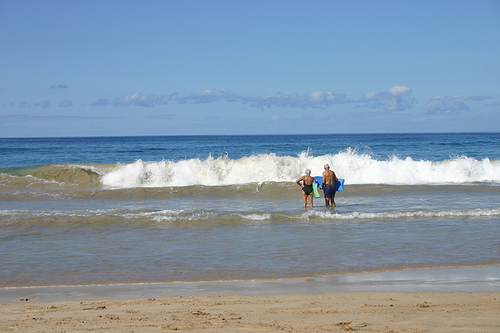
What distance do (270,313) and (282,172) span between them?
58.4 ft

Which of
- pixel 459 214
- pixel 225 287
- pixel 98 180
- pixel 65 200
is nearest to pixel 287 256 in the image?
pixel 225 287

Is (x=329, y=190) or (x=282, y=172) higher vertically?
(x=282, y=172)

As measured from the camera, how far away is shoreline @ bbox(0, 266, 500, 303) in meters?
5.71

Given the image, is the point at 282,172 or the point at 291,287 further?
the point at 282,172

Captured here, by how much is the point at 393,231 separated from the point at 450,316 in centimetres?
537

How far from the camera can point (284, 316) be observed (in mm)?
4594

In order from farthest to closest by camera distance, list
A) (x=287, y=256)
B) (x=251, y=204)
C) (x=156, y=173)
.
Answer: (x=156, y=173)
(x=251, y=204)
(x=287, y=256)

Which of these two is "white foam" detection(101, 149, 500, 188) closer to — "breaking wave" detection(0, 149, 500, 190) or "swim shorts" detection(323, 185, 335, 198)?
"breaking wave" detection(0, 149, 500, 190)

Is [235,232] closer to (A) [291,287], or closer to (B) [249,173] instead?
(A) [291,287]

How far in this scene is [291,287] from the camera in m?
5.98

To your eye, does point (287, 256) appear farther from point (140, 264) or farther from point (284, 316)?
point (284, 316)

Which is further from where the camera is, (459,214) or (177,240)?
(459,214)

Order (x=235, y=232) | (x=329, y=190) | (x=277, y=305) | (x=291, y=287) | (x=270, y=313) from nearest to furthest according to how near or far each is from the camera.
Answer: (x=270, y=313) < (x=277, y=305) < (x=291, y=287) < (x=235, y=232) < (x=329, y=190)

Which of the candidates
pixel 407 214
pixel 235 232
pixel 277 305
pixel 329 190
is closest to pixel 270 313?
pixel 277 305
